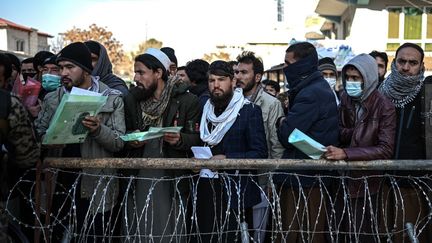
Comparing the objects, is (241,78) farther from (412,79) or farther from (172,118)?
(412,79)

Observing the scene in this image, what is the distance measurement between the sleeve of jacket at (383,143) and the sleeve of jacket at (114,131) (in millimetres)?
1597

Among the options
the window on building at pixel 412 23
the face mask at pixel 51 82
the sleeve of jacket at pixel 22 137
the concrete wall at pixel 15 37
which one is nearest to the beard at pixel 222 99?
the sleeve of jacket at pixel 22 137

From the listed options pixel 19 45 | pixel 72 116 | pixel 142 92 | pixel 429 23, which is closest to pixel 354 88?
pixel 142 92

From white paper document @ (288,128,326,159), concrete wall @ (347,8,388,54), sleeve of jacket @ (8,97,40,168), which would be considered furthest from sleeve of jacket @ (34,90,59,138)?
concrete wall @ (347,8,388,54)

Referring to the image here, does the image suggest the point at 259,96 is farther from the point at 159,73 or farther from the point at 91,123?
the point at 91,123

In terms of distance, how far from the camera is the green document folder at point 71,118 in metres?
2.96

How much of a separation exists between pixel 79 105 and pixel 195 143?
101cm

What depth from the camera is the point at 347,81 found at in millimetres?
3717

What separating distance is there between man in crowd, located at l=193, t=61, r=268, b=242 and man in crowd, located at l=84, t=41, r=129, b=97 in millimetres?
1012

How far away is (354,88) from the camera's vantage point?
144 inches

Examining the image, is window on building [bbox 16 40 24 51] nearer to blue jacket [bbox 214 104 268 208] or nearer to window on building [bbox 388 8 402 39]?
window on building [bbox 388 8 402 39]

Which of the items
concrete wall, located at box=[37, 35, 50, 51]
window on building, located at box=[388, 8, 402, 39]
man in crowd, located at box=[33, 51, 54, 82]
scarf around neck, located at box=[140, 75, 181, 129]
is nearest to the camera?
scarf around neck, located at box=[140, 75, 181, 129]

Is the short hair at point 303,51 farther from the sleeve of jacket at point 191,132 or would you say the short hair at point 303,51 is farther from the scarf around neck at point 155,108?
the scarf around neck at point 155,108

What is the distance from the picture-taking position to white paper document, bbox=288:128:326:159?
10.1 ft
